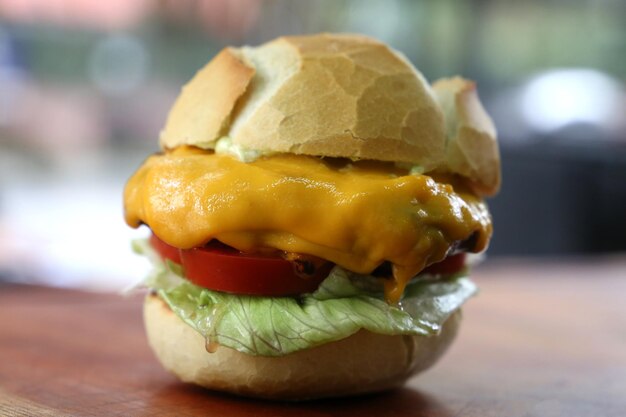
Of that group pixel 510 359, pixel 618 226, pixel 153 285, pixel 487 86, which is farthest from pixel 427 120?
→ pixel 487 86

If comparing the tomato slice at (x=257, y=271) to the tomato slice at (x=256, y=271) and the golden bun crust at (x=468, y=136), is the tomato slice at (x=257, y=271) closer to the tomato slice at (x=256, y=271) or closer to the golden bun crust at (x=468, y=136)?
the tomato slice at (x=256, y=271)

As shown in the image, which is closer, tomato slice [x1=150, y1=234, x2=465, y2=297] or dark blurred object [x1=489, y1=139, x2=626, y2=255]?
tomato slice [x1=150, y1=234, x2=465, y2=297]

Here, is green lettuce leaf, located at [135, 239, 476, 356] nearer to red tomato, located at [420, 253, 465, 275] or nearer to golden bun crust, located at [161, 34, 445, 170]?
red tomato, located at [420, 253, 465, 275]

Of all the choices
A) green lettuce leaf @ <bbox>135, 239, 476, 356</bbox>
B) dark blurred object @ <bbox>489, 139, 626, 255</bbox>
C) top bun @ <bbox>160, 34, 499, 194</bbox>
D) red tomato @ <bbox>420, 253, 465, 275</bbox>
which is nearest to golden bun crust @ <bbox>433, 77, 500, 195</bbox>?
top bun @ <bbox>160, 34, 499, 194</bbox>

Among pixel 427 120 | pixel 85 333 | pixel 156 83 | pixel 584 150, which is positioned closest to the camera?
pixel 427 120

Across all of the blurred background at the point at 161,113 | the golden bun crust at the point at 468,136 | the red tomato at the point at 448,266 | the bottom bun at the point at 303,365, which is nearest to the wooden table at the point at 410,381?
the bottom bun at the point at 303,365

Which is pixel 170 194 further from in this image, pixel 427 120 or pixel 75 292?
pixel 75 292
